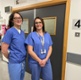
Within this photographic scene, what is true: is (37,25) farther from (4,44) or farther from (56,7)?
(56,7)

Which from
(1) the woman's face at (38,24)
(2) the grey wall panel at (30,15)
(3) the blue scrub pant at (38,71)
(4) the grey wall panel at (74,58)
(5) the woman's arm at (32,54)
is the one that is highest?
(2) the grey wall panel at (30,15)

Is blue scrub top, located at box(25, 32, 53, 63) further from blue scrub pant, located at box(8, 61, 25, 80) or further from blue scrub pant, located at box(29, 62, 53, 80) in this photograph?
blue scrub pant, located at box(8, 61, 25, 80)

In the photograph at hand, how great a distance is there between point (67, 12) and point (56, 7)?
38 cm

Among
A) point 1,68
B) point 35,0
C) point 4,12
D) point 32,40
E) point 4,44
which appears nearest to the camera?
point 4,44

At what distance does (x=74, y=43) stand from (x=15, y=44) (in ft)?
3.82

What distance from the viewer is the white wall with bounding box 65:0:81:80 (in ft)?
8.13

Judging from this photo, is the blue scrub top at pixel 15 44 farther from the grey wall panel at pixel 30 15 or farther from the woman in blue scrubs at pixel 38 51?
the grey wall panel at pixel 30 15

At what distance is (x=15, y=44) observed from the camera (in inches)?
76.8

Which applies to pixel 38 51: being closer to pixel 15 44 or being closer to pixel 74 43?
pixel 15 44

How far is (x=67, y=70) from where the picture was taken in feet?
8.96

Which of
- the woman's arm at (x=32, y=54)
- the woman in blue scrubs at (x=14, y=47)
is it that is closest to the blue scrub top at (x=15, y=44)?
the woman in blue scrubs at (x=14, y=47)

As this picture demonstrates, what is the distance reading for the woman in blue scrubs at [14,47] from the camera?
1.95m

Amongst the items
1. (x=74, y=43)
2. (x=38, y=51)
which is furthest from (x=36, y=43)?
(x=74, y=43)

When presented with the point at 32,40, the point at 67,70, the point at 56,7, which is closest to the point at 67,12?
the point at 56,7
